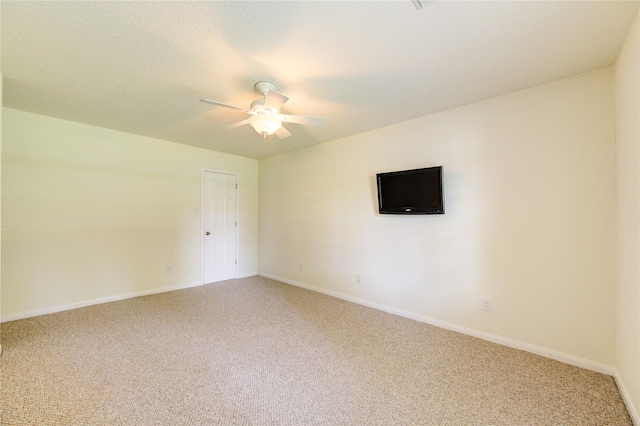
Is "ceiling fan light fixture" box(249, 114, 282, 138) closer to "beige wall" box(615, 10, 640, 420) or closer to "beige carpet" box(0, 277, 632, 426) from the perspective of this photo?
"beige carpet" box(0, 277, 632, 426)

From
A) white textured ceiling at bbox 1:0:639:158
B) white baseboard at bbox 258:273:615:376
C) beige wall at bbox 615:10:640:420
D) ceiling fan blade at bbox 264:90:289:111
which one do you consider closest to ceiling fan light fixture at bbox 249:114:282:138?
ceiling fan blade at bbox 264:90:289:111

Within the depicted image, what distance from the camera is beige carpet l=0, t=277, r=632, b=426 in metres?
1.61

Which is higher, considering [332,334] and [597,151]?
[597,151]

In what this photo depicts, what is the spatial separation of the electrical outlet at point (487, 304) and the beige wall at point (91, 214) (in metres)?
4.22

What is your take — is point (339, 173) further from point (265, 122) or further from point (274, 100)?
point (274, 100)

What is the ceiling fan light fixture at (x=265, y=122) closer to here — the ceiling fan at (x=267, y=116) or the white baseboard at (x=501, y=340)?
the ceiling fan at (x=267, y=116)

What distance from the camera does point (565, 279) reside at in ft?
7.23

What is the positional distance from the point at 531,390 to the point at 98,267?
16.0 feet

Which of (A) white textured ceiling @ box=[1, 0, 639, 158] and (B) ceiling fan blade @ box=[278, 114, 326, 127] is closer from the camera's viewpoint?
(A) white textured ceiling @ box=[1, 0, 639, 158]

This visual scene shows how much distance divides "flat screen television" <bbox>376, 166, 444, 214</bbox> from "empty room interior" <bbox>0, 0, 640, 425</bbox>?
104 millimetres

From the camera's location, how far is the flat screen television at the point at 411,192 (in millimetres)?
2824

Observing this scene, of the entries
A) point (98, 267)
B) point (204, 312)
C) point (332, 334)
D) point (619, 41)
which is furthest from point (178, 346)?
point (619, 41)

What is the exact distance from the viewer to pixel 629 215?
5.69ft

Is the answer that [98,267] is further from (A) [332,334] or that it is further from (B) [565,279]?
(B) [565,279]
